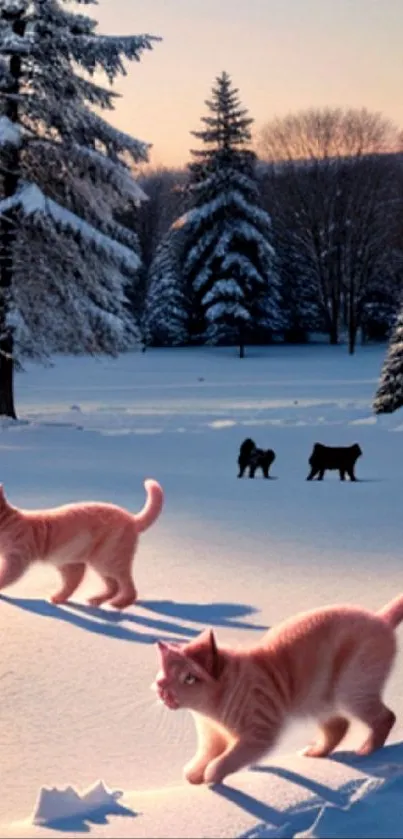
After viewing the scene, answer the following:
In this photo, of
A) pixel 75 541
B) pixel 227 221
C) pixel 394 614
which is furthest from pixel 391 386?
pixel 227 221

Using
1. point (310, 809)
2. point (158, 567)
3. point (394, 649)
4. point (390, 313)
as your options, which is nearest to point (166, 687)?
point (310, 809)

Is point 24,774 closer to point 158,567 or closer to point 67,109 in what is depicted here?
point 158,567

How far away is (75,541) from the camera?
4945 mm

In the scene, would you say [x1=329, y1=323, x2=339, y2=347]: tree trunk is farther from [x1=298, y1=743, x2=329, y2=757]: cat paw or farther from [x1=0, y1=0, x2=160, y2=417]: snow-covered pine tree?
[x1=298, y1=743, x2=329, y2=757]: cat paw

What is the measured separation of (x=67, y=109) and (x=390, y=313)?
31.6 m

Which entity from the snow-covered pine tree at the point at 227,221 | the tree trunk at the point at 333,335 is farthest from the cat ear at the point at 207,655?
the tree trunk at the point at 333,335

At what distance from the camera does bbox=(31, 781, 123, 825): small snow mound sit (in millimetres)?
2576

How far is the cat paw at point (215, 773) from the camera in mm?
2799

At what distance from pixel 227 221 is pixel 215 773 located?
3818cm

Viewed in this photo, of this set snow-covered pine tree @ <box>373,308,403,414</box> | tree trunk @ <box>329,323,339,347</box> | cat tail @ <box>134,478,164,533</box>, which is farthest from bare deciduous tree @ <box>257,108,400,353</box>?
cat tail @ <box>134,478,164,533</box>

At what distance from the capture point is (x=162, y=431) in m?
15.8

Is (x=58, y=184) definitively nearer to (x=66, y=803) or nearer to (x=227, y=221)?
(x=66, y=803)

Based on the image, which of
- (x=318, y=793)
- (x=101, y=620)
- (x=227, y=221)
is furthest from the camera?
(x=227, y=221)

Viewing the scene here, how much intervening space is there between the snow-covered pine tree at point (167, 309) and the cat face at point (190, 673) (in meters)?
41.8
